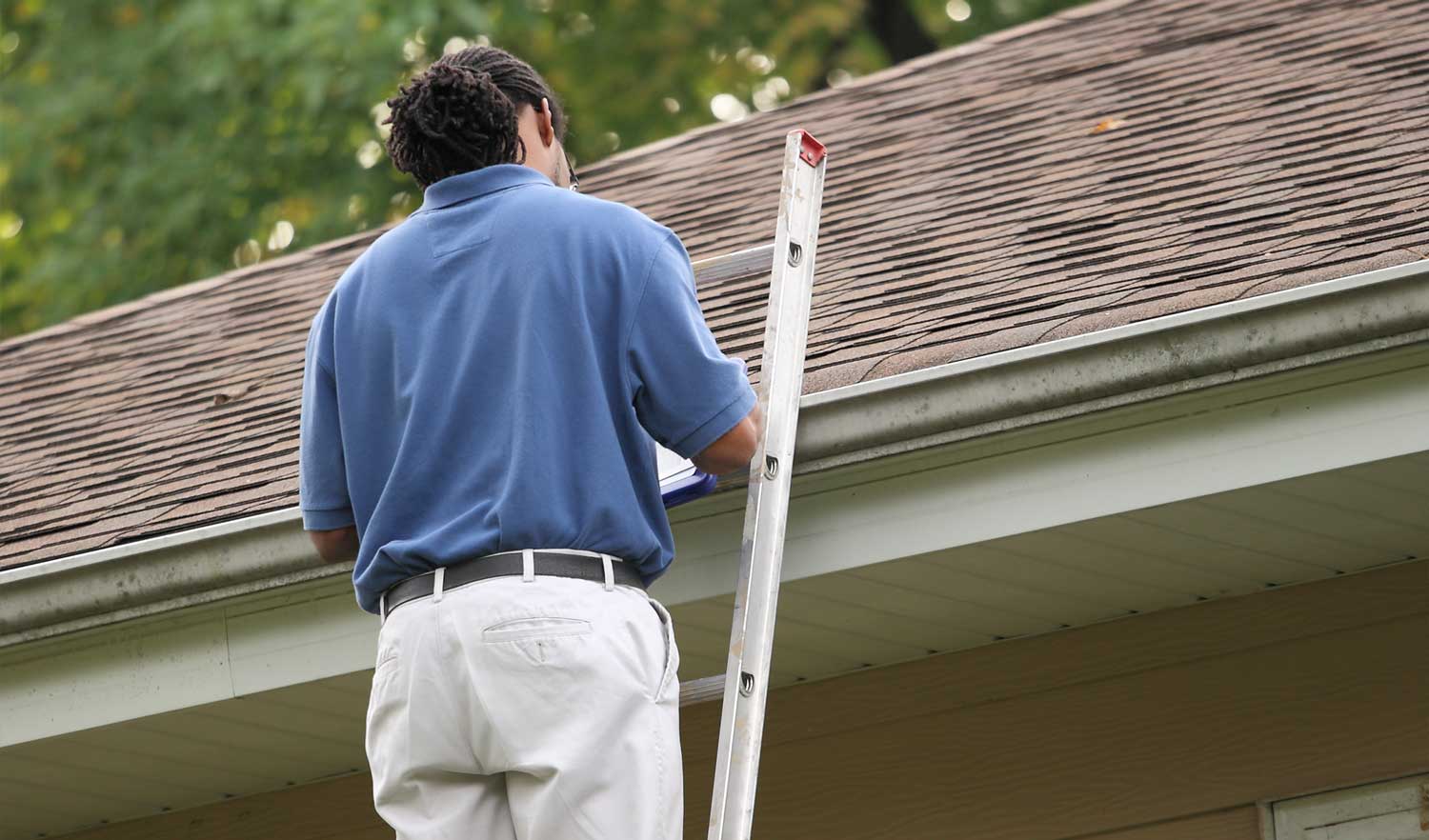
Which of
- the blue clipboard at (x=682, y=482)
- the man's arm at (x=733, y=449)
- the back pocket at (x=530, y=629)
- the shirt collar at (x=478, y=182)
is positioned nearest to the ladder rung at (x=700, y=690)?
the blue clipboard at (x=682, y=482)

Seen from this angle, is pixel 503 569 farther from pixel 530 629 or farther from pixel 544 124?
pixel 544 124

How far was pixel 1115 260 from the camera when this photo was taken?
3.65m

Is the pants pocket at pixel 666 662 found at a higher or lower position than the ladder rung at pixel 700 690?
higher

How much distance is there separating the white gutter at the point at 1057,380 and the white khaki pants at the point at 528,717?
58 centimetres

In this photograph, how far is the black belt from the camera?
252 cm

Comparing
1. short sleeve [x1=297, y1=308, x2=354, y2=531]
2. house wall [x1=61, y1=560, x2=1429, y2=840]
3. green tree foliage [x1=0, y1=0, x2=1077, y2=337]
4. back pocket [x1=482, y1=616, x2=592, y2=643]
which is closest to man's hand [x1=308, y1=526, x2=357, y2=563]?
short sleeve [x1=297, y1=308, x2=354, y2=531]

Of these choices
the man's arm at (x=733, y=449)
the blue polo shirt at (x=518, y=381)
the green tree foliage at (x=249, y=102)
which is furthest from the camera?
the green tree foliage at (x=249, y=102)

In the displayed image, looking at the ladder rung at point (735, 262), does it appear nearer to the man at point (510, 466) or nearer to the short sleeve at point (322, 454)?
the man at point (510, 466)

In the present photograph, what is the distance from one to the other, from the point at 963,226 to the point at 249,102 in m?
8.12

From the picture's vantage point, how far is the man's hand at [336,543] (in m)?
2.87

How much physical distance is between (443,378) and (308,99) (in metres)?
7.73

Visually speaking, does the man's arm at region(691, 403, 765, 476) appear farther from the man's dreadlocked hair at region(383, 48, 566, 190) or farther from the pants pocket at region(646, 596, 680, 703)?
the man's dreadlocked hair at region(383, 48, 566, 190)

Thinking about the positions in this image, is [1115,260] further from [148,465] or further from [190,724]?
[148,465]

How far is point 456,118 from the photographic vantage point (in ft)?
9.11
